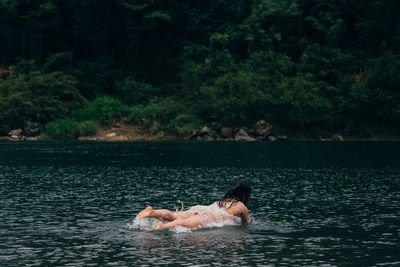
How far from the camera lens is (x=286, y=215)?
1681 inches

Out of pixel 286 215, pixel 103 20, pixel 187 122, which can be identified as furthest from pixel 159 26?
pixel 286 215

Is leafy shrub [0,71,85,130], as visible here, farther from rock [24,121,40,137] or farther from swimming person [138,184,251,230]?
swimming person [138,184,251,230]

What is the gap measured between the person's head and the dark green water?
137 centimetres

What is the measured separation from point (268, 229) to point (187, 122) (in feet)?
250

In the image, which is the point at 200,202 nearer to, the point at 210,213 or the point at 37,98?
the point at 210,213

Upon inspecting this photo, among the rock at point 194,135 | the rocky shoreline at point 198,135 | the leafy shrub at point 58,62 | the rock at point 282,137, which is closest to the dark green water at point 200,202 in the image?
the rock at point 282,137

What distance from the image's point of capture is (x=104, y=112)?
11719 centimetres

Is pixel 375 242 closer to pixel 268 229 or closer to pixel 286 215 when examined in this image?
pixel 268 229

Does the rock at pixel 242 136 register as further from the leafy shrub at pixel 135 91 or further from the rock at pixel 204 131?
the leafy shrub at pixel 135 91

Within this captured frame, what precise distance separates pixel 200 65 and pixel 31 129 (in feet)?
85.4

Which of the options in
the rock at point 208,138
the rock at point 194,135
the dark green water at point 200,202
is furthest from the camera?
the rock at point 194,135

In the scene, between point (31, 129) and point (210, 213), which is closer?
point (210, 213)

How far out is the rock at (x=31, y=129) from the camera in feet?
384

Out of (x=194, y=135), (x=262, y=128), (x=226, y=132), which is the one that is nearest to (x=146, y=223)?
(x=262, y=128)
